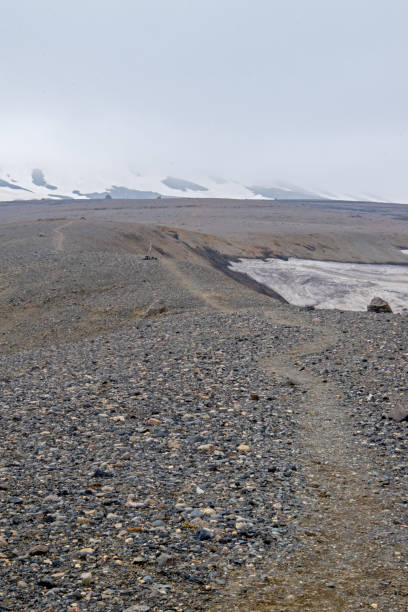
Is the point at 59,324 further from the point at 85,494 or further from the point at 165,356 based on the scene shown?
the point at 85,494

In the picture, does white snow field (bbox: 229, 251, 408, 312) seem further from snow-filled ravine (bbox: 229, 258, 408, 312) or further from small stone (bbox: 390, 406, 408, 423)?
small stone (bbox: 390, 406, 408, 423)

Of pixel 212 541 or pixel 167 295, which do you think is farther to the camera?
pixel 167 295

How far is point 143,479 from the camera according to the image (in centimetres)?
732

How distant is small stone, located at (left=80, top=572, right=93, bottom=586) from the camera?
5199 millimetres

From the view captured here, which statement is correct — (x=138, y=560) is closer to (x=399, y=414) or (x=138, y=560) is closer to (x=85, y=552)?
(x=85, y=552)

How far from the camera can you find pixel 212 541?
5957 mm

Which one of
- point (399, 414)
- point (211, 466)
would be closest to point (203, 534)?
point (211, 466)

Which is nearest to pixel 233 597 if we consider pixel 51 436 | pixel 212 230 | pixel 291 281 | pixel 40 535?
pixel 40 535

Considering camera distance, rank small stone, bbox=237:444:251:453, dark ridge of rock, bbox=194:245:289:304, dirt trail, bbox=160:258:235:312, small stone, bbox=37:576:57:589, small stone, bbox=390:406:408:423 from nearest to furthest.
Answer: small stone, bbox=37:576:57:589, small stone, bbox=237:444:251:453, small stone, bbox=390:406:408:423, dirt trail, bbox=160:258:235:312, dark ridge of rock, bbox=194:245:289:304

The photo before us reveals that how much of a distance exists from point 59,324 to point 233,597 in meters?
16.3

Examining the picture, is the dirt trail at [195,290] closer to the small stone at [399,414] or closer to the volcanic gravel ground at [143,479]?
the volcanic gravel ground at [143,479]

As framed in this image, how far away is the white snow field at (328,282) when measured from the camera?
154 ft

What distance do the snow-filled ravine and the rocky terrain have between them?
98.5 ft

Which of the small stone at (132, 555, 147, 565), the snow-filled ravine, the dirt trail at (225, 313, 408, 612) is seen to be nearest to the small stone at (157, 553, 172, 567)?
the small stone at (132, 555, 147, 565)
